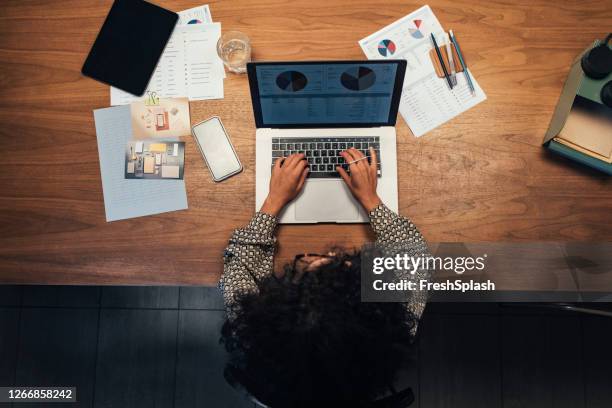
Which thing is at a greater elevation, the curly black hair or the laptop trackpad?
the laptop trackpad

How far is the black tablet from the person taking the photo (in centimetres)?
113

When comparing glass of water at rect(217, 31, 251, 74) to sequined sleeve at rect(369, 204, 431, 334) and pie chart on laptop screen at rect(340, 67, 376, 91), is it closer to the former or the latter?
pie chart on laptop screen at rect(340, 67, 376, 91)

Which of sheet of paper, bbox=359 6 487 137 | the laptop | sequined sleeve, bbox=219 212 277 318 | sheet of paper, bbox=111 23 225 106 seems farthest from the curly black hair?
sheet of paper, bbox=111 23 225 106

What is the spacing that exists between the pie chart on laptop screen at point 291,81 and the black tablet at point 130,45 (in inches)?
15.2

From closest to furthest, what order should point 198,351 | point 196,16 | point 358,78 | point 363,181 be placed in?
point 358,78, point 363,181, point 196,16, point 198,351

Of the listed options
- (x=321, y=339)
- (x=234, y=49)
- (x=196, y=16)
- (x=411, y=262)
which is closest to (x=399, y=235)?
(x=411, y=262)

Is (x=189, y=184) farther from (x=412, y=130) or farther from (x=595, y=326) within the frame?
(x=595, y=326)

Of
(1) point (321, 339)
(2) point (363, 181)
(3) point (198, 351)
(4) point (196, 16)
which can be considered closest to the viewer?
(1) point (321, 339)

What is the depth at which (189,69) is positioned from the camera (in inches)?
44.5

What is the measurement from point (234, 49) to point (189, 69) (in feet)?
0.40

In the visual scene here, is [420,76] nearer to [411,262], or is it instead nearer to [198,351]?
[411,262]

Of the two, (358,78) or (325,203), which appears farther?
(325,203)

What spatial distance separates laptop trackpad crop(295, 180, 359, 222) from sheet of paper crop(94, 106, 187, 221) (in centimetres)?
28

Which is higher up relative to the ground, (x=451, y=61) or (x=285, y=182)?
(x=451, y=61)
